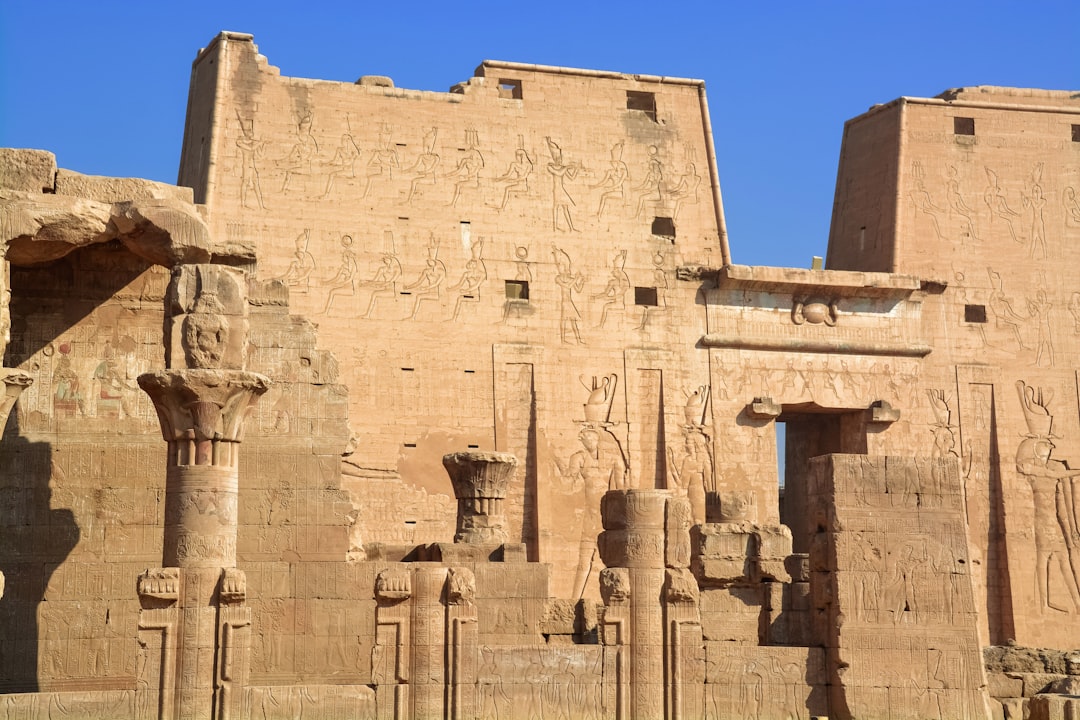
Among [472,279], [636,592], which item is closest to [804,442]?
[472,279]

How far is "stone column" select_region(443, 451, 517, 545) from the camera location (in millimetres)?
21172

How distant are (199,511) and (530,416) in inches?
419

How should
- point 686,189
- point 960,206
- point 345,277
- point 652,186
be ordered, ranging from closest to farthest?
point 345,277
point 652,186
point 686,189
point 960,206

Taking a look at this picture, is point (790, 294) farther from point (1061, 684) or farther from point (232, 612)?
point (232, 612)

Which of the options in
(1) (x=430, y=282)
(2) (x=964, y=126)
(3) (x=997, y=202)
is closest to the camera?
(1) (x=430, y=282)

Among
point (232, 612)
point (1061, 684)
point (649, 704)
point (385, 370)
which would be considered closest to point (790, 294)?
point (385, 370)

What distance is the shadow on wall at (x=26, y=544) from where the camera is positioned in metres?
17.9

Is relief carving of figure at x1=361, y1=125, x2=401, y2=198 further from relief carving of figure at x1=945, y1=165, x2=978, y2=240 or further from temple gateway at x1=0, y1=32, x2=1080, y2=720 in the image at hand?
relief carving of figure at x1=945, y1=165, x2=978, y2=240

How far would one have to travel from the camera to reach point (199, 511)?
15.9 m

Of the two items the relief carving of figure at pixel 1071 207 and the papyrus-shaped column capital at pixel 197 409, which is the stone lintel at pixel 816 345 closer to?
the relief carving of figure at pixel 1071 207

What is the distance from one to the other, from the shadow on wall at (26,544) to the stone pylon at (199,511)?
9.23 feet

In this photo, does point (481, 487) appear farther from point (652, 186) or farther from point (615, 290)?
point (652, 186)

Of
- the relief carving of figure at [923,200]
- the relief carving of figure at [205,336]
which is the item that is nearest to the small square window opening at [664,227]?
the relief carving of figure at [923,200]

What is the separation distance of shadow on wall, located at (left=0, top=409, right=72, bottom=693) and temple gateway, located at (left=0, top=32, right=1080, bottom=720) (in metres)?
0.04
